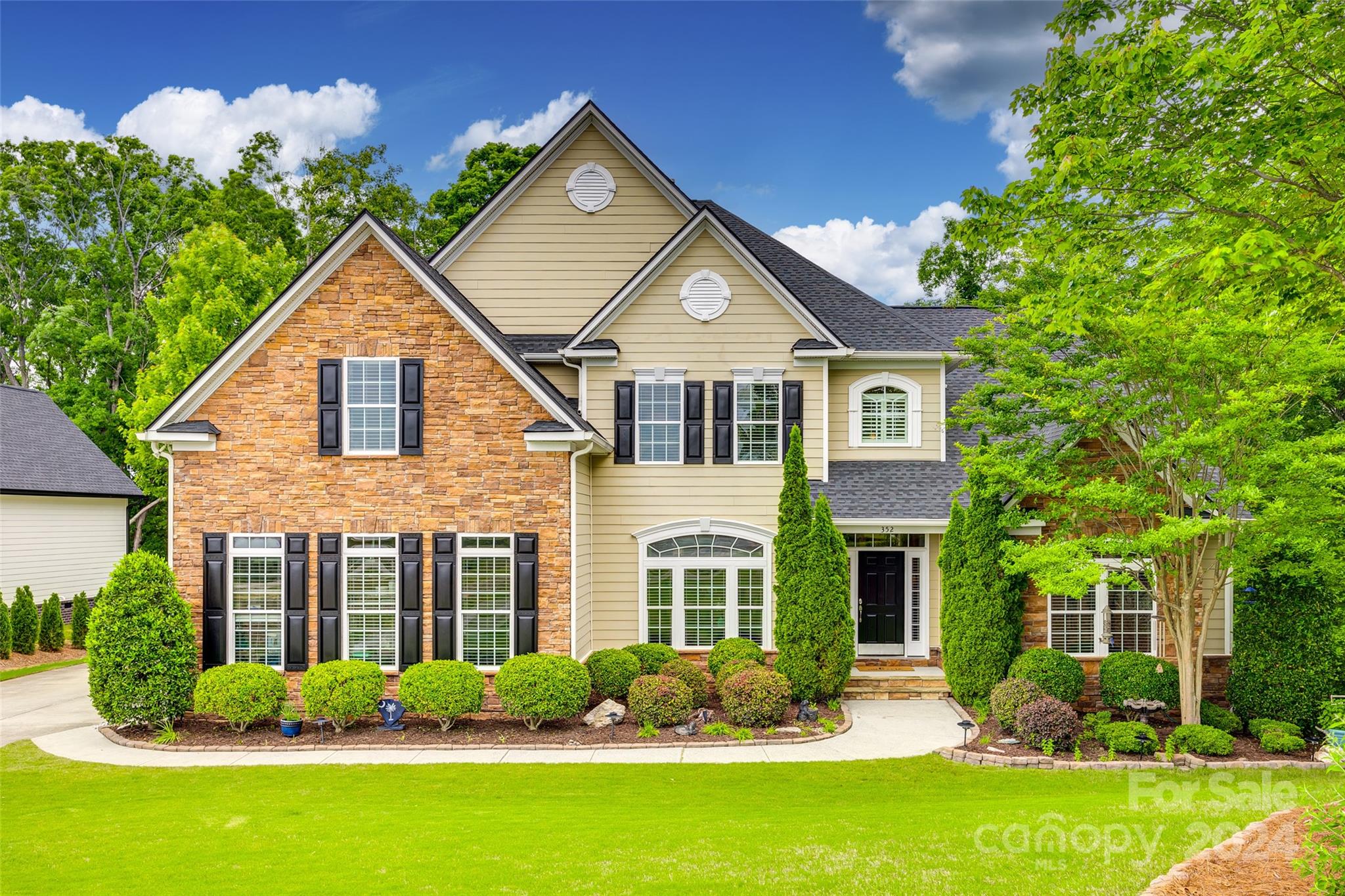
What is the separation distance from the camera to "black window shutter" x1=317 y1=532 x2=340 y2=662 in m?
Answer: 13.7

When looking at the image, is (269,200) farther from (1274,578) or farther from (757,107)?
(1274,578)

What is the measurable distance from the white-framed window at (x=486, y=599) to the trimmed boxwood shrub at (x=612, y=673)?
1.48m

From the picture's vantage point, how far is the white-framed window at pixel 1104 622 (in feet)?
48.2

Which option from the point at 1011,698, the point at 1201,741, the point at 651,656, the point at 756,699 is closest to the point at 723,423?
the point at 651,656

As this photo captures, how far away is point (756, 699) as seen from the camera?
12758 millimetres

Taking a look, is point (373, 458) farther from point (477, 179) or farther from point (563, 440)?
point (477, 179)

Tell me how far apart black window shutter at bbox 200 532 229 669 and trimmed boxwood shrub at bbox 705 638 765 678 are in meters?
8.45

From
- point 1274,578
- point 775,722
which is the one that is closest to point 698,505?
point 775,722

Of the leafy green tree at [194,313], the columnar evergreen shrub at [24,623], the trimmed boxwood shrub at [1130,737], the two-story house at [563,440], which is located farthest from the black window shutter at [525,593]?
the leafy green tree at [194,313]

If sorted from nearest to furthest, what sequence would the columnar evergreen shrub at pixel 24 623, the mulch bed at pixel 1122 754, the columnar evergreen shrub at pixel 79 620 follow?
the mulch bed at pixel 1122 754 → the columnar evergreen shrub at pixel 24 623 → the columnar evergreen shrub at pixel 79 620

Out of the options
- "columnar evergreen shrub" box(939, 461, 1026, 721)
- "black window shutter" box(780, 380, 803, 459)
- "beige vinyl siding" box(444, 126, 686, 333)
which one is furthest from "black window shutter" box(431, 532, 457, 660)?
"columnar evergreen shrub" box(939, 461, 1026, 721)

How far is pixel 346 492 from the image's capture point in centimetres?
1383

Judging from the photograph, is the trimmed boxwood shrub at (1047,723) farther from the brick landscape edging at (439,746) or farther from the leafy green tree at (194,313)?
the leafy green tree at (194,313)

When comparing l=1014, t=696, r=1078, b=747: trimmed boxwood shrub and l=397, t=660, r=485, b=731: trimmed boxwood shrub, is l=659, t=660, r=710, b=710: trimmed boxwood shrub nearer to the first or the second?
l=397, t=660, r=485, b=731: trimmed boxwood shrub
